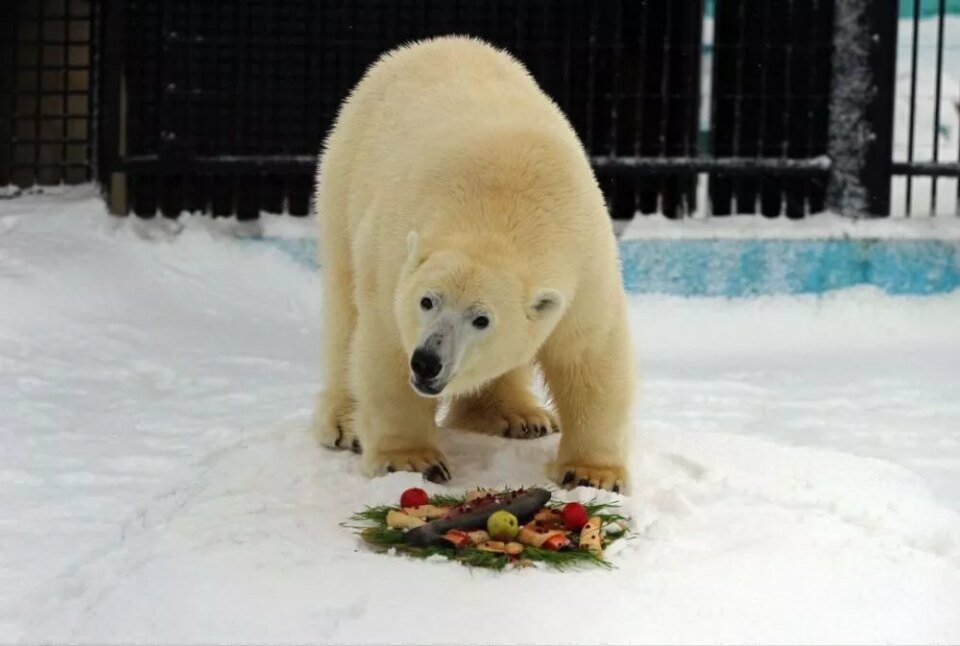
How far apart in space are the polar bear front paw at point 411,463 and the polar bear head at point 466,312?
0.32m

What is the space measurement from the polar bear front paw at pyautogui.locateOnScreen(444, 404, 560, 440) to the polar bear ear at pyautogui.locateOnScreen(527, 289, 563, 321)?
996 millimetres

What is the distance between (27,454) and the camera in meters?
4.52

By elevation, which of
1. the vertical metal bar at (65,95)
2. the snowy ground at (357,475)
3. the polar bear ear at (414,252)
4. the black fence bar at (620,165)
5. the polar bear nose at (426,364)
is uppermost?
the vertical metal bar at (65,95)

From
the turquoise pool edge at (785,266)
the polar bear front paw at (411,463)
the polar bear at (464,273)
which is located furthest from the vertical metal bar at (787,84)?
the polar bear front paw at (411,463)

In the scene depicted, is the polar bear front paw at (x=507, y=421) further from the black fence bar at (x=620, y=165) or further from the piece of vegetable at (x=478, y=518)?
the black fence bar at (x=620, y=165)

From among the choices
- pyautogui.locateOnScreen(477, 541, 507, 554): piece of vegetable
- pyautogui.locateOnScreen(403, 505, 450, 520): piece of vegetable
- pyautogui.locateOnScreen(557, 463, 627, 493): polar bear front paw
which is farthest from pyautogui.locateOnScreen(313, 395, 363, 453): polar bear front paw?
pyautogui.locateOnScreen(477, 541, 507, 554): piece of vegetable

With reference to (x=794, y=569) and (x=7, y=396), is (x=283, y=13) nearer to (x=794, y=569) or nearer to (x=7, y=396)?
(x=7, y=396)

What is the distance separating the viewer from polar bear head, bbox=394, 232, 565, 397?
136 inches

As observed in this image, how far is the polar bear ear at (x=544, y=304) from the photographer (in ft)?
11.9

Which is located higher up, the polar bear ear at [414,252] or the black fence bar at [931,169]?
the black fence bar at [931,169]

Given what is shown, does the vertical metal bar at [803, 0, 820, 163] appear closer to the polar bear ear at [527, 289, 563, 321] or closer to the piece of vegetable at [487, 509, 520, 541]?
the polar bear ear at [527, 289, 563, 321]

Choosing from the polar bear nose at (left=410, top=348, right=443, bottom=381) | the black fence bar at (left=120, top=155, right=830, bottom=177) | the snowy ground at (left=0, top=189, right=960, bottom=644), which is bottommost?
the snowy ground at (left=0, top=189, right=960, bottom=644)

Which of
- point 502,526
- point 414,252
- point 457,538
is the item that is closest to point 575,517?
point 502,526

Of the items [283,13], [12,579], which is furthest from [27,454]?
[283,13]
